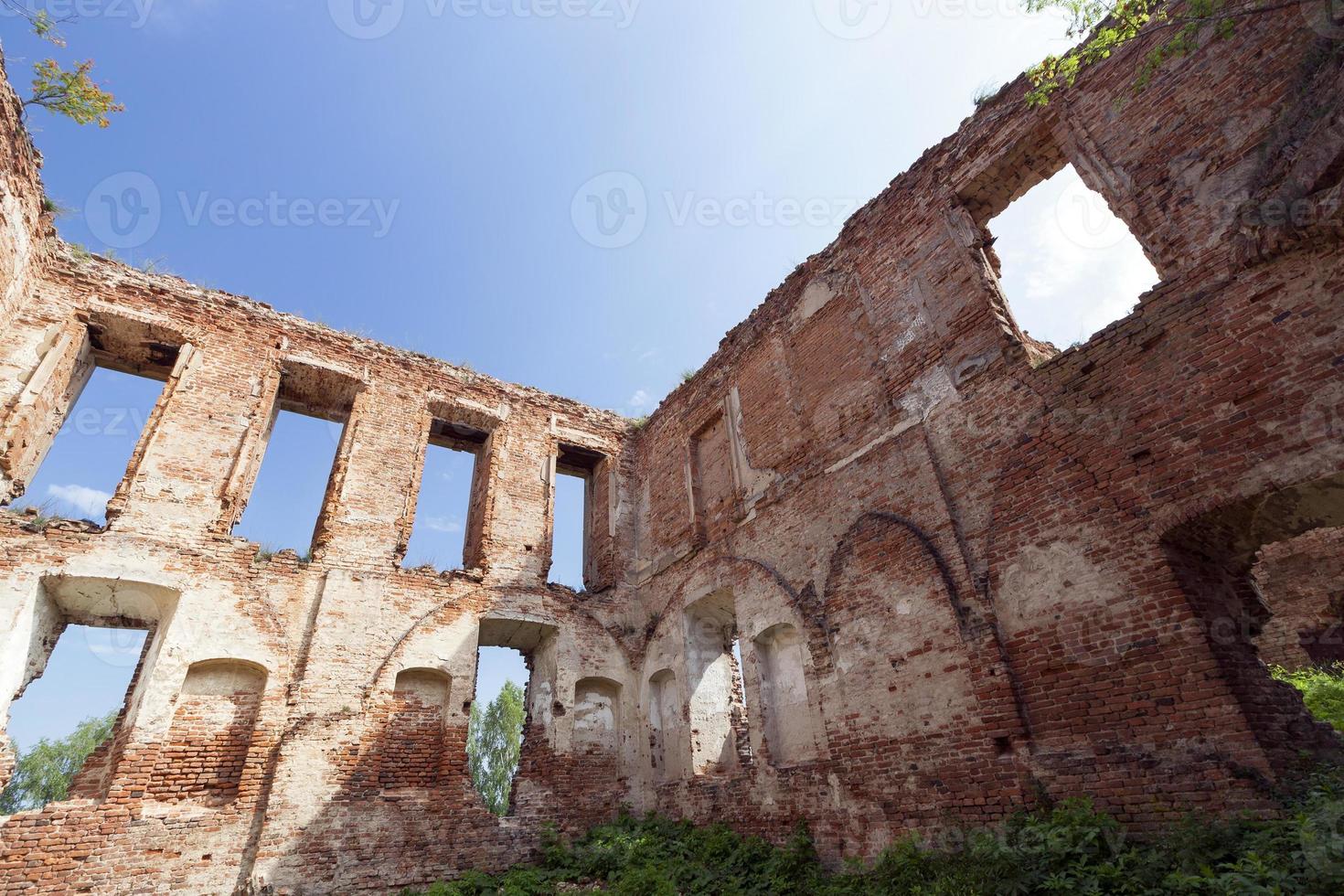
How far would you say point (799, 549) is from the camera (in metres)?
8.28

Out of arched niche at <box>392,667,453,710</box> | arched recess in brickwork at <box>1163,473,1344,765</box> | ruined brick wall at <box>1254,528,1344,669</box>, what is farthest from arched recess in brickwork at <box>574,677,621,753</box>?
ruined brick wall at <box>1254,528,1344,669</box>

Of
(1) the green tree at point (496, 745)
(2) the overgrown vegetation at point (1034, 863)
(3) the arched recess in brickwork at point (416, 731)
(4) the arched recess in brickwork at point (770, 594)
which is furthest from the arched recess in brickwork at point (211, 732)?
(1) the green tree at point (496, 745)

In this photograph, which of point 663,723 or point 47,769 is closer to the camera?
point 663,723

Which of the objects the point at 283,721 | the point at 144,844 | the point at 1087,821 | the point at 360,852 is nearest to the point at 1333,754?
the point at 1087,821

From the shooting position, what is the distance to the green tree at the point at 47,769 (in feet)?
73.3

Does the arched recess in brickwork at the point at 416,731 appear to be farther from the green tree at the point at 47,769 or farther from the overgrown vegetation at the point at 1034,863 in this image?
the green tree at the point at 47,769

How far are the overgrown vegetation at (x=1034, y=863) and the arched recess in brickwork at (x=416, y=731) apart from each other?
1.37m

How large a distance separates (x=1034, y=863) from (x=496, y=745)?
24.7 m

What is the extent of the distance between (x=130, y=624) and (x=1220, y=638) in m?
11.4

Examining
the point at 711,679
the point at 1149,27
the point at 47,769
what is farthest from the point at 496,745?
the point at 1149,27

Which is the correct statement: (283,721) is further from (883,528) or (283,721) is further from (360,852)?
(883,528)

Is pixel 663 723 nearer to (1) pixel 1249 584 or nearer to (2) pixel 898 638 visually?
(2) pixel 898 638

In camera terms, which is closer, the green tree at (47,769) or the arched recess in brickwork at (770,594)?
the arched recess in brickwork at (770,594)

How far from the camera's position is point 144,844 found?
6918 mm
